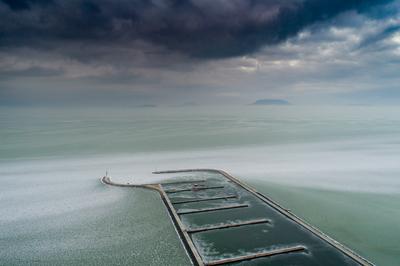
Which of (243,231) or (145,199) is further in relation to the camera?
(145,199)

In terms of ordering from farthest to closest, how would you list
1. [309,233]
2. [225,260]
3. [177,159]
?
1. [177,159]
2. [309,233]
3. [225,260]

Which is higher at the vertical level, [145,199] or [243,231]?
[145,199]

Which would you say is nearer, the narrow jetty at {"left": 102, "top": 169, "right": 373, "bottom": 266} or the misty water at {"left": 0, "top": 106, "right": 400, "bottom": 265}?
the narrow jetty at {"left": 102, "top": 169, "right": 373, "bottom": 266}

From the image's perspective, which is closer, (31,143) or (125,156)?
(125,156)

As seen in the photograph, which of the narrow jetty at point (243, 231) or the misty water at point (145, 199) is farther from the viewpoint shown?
the misty water at point (145, 199)

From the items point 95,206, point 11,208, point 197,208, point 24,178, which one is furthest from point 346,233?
point 24,178

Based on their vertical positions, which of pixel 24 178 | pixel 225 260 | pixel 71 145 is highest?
pixel 71 145

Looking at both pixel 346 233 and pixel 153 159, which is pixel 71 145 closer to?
pixel 153 159

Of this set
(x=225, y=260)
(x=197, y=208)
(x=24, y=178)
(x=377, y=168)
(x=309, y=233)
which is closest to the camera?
(x=225, y=260)
